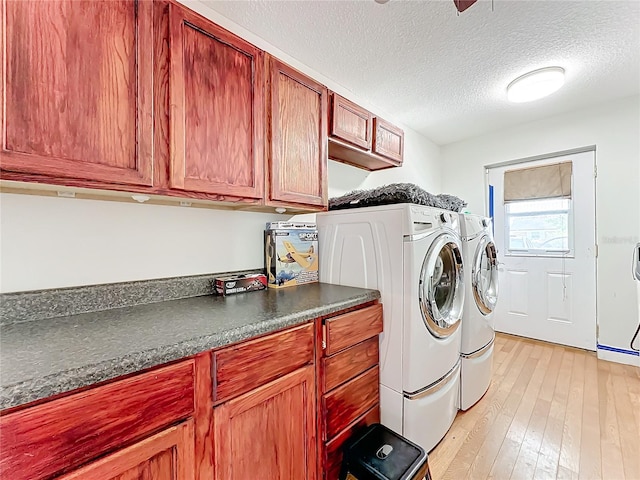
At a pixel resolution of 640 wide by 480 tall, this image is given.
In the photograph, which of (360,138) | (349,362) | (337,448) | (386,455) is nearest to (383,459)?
(386,455)

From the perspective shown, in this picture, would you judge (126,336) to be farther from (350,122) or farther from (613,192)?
(613,192)

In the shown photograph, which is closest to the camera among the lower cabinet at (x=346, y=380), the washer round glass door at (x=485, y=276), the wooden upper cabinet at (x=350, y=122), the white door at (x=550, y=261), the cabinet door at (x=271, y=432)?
the cabinet door at (x=271, y=432)

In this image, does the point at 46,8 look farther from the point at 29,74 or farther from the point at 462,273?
the point at 462,273

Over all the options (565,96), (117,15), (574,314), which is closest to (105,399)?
(117,15)

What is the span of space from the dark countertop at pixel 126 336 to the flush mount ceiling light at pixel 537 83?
2156 mm

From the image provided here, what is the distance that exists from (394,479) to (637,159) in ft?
11.0

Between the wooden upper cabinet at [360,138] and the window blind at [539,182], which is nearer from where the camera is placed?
the wooden upper cabinet at [360,138]

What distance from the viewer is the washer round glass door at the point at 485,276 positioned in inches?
76.8

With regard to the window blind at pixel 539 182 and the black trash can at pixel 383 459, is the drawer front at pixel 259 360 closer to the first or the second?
the black trash can at pixel 383 459

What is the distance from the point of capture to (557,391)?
6.93ft

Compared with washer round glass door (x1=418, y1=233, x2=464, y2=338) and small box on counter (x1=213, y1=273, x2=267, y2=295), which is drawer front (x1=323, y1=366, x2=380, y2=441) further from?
small box on counter (x1=213, y1=273, x2=267, y2=295)

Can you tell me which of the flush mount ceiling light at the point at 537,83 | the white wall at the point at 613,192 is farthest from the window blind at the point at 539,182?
the flush mount ceiling light at the point at 537,83

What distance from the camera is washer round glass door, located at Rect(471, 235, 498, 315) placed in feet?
6.40

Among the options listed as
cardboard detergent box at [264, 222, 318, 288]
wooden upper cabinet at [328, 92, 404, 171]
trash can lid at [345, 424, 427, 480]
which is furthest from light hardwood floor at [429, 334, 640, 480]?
wooden upper cabinet at [328, 92, 404, 171]
